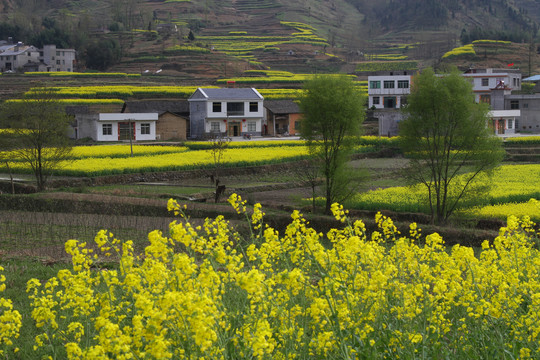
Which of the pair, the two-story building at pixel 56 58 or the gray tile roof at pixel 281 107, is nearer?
the gray tile roof at pixel 281 107

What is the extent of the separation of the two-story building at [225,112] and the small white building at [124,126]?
4.39 metres

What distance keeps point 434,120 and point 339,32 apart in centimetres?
12359

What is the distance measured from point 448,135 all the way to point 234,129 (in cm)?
3556

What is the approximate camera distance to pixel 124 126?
52156 millimetres

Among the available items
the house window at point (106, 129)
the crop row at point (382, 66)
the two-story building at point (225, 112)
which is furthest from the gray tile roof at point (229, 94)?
the crop row at point (382, 66)

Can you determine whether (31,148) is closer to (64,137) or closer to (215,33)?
(64,137)

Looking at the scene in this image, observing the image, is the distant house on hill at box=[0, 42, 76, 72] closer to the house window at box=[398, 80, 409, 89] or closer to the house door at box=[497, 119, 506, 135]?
the house window at box=[398, 80, 409, 89]

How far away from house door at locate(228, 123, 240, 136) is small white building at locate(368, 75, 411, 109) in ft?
52.6

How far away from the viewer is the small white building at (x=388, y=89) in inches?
2635

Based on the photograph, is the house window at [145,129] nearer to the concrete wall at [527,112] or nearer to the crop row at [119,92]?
the crop row at [119,92]

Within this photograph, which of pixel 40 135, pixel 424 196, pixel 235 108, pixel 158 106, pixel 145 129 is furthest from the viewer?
pixel 235 108

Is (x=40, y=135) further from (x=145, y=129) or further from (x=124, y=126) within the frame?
(x=145, y=129)

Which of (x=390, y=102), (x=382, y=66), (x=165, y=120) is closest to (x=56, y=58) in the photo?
(x=165, y=120)

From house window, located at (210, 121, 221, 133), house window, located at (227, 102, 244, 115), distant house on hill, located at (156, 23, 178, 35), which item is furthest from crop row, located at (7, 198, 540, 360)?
distant house on hill, located at (156, 23, 178, 35)
